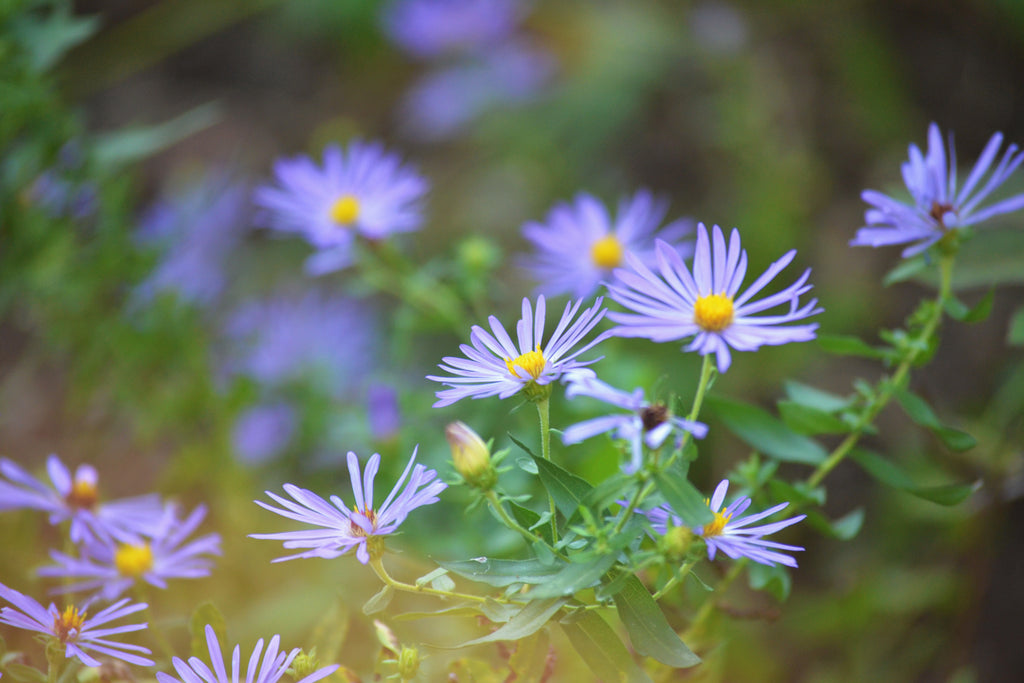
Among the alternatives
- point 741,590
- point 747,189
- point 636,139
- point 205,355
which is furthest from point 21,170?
point 636,139

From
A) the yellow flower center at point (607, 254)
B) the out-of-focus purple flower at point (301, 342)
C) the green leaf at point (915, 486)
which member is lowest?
the green leaf at point (915, 486)

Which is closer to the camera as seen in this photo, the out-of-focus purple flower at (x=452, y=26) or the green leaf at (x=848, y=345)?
the green leaf at (x=848, y=345)

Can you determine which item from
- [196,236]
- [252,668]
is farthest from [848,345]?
[196,236]

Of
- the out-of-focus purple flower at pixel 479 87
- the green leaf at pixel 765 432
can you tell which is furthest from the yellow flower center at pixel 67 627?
the out-of-focus purple flower at pixel 479 87

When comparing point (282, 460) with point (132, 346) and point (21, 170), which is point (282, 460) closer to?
point (132, 346)

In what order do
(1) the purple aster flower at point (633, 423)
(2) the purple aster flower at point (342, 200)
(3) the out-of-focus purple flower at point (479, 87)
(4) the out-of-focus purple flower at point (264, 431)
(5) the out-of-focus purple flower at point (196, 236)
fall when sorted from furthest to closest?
(3) the out-of-focus purple flower at point (479, 87)
(4) the out-of-focus purple flower at point (264, 431)
(5) the out-of-focus purple flower at point (196, 236)
(2) the purple aster flower at point (342, 200)
(1) the purple aster flower at point (633, 423)

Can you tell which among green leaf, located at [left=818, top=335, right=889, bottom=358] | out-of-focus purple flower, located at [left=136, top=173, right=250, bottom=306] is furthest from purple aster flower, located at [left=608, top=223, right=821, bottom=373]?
out-of-focus purple flower, located at [left=136, top=173, right=250, bottom=306]

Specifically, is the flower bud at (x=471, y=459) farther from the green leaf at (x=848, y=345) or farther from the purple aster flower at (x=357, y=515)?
the green leaf at (x=848, y=345)

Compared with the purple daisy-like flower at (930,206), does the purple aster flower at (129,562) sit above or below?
below
